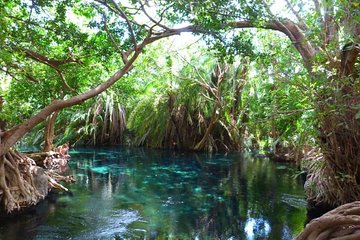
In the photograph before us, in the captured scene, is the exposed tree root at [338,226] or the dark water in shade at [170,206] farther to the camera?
the dark water in shade at [170,206]

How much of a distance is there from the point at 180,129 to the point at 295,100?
1471cm

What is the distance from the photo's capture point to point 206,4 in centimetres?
744

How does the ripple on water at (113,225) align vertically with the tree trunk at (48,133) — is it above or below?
below

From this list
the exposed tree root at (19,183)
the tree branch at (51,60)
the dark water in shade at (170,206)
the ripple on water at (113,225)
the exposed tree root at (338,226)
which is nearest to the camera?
the exposed tree root at (338,226)

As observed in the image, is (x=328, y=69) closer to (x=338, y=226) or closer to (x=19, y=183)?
(x=338, y=226)

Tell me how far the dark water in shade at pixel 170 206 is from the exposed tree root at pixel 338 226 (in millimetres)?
2482

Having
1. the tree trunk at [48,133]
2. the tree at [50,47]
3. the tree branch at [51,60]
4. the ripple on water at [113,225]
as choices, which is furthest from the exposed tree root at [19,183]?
the tree trunk at [48,133]

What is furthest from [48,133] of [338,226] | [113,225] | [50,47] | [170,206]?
[338,226]

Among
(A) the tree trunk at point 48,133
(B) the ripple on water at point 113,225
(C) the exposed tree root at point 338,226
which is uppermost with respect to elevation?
(A) the tree trunk at point 48,133

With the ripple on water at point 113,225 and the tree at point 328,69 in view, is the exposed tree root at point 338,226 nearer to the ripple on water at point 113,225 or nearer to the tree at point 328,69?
the tree at point 328,69

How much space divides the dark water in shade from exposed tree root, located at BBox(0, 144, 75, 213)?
0.30 meters

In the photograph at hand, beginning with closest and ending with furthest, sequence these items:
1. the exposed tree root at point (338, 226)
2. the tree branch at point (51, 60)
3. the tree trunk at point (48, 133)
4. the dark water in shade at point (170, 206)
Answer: the exposed tree root at point (338, 226) → the dark water in shade at point (170, 206) → the tree branch at point (51, 60) → the tree trunk at point (48, 133)

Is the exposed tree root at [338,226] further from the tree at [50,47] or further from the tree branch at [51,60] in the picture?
the tree branch at [51,60]

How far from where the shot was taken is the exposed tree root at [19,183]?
7.38 m
